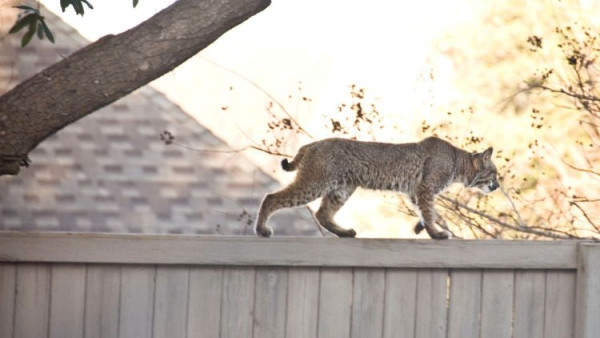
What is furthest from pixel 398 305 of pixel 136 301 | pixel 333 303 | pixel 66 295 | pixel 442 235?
pixel 66 295

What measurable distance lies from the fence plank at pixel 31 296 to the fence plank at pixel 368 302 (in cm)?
122

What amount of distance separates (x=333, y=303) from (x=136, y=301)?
2.57 ft

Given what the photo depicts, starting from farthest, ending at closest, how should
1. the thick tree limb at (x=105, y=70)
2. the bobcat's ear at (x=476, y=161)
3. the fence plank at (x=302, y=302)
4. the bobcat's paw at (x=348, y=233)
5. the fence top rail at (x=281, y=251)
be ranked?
the bobcat's ear at (x=476, y=161) → the bobcat's paw at (x=348, y=233) → the fence plank at (x=302, y=302) → the fence top rail at (x=281, y=251) → the thick tree limb at (x=105, y=70)

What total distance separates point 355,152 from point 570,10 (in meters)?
4.09

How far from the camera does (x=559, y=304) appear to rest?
178 inches

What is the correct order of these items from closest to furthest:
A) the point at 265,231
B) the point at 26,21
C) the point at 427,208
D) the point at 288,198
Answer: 1. the point at 26,21
2. the point at 265,231
3. the point at 288,198
4. the point at 427,208

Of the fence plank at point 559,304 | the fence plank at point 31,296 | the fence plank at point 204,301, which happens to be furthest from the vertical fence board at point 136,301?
the fence plank at point 559,304

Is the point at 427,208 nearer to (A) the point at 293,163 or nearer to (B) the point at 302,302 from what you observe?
(A) the point at 293,163

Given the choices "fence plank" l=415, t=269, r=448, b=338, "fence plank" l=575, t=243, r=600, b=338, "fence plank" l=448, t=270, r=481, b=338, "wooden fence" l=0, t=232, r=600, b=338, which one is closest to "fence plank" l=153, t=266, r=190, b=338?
"wooden fence" l=0, t=232, r=600, b=338

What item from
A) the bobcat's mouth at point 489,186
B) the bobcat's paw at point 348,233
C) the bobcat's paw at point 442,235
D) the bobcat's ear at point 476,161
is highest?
the bobcat's ear at point 476,161

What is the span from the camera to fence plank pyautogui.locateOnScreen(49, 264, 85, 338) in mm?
4266

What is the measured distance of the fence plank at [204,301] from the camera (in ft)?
14.1

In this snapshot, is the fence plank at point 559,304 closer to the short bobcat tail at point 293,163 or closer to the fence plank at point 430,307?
the fence plank at point 430,307

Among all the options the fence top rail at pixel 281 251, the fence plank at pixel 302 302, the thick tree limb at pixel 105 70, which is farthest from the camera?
the fence plank at pixel 302 302
